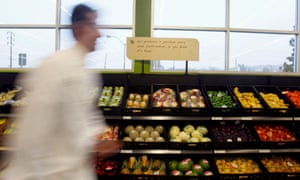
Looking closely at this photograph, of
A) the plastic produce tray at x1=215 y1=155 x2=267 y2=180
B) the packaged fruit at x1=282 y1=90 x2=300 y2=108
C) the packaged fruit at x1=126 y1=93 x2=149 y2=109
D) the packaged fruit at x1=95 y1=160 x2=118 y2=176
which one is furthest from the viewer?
the packaged fruit at x1=282 y1=90 x2=300 y2=108

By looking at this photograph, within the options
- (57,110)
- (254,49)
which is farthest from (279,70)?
(57,110)

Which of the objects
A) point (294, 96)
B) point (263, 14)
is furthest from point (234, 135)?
point (263, 14)

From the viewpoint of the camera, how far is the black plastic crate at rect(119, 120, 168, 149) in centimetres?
361

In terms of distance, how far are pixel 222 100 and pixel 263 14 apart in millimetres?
2113

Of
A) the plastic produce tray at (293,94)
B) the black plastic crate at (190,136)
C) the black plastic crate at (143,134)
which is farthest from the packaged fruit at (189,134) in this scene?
the plastic produce tray at (293,94)

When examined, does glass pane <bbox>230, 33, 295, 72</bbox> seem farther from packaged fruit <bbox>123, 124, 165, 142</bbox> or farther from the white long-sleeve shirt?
the white long-sleeve shirt

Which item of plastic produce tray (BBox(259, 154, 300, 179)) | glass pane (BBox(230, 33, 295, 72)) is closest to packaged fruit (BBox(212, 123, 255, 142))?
plastic produce tray (BBox(259, 154, 300, 179))

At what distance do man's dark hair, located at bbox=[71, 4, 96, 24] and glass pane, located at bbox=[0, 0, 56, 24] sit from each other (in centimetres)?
398

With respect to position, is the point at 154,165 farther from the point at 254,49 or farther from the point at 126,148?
the point at 254,49

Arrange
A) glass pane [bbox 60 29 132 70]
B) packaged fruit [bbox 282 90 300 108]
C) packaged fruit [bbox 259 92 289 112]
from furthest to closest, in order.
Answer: glass pane [bbox 60 29 132 70] → packaged fruit [bbox 282 90 300 108] → packaged fruit [bbox 259 92 289 112]

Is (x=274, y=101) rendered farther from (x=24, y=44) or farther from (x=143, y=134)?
(x=24, y=44)

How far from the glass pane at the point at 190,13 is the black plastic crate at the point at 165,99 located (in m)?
1.22

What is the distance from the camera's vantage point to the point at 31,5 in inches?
205

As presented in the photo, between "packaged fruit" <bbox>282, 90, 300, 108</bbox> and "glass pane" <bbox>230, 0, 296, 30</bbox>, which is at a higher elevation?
"glass pane" <bbox>230, 0, 296, 30</bbox>
